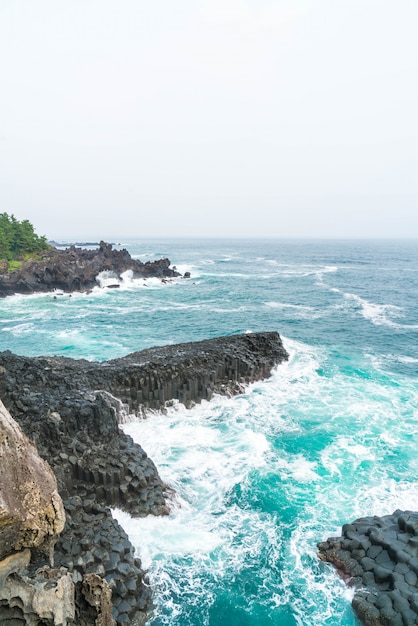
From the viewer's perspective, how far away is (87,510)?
1277 centimetres

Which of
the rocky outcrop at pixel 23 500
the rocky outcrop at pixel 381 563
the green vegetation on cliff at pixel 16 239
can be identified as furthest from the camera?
the green vegetation on cliff at pixel 16 239

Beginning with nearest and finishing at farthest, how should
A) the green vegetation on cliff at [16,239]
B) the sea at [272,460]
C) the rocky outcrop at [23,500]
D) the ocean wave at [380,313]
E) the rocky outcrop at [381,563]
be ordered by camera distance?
the rocky outcrop at [23,500] < the rocky outcrop at [381,563] < the sea at [272,460] < the ocean wave at [380,313] < the green vegetation on cliff at [16,239]

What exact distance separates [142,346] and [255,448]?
19.1 m

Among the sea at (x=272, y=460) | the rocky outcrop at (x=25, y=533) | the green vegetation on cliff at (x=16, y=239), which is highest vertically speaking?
the green vegetation on cliff at (x=16, y=239)

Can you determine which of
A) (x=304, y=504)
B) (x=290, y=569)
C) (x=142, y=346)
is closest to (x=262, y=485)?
(x=304, y=504)

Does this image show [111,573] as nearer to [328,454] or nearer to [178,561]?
[178,561]

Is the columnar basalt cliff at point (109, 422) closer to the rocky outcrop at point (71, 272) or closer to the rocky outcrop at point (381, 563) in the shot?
the rocky outcrop at point (381, 563)

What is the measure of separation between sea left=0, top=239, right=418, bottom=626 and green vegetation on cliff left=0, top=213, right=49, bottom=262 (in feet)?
114

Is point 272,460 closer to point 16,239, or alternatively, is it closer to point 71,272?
point 71,272

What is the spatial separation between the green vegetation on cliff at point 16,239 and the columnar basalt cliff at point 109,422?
57179 mm

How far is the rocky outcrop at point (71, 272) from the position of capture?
207 feet

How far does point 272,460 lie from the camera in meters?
18.0

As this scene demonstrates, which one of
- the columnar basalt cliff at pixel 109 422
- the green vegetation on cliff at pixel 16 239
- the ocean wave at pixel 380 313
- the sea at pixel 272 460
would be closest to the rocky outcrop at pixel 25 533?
the columnar basalt cliff at pixel 109 422

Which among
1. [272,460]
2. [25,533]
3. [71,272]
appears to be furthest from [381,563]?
[71,272]
